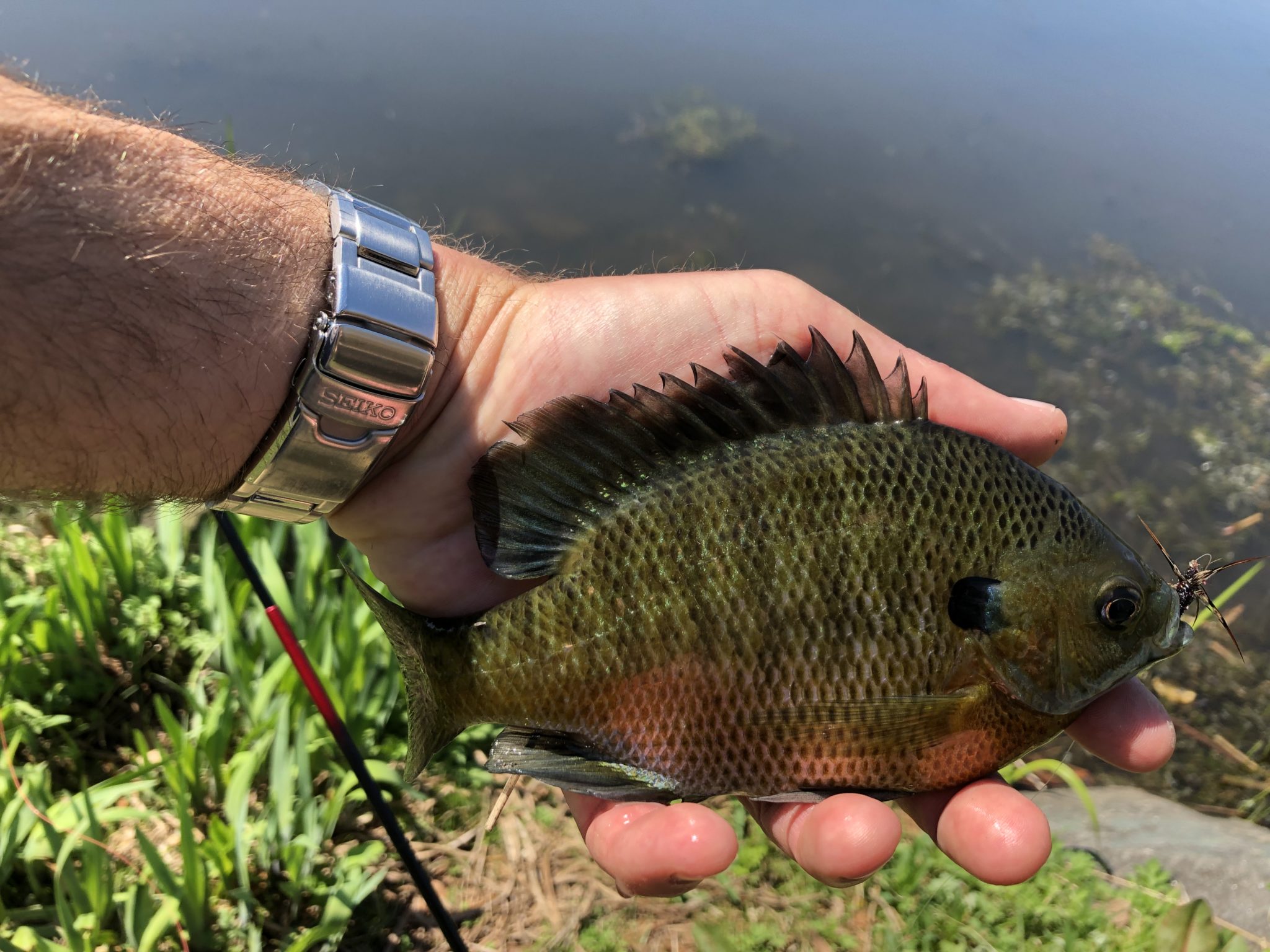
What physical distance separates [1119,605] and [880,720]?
2.14ft

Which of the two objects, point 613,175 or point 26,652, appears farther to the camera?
point 613,175

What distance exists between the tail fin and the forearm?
1.97 feet

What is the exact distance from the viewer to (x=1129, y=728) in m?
2.16

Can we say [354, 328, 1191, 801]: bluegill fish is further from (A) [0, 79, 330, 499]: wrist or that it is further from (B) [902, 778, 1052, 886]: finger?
(A) [0, 79, 330, 499]: wrist

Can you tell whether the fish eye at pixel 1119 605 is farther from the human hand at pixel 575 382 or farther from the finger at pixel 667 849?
the finger at pixel 667 849

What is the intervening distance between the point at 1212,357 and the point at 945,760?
771 cm

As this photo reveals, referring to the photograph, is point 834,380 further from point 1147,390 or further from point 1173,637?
point 1147,390

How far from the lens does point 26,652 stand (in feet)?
10.5

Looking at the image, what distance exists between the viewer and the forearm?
1866 mm

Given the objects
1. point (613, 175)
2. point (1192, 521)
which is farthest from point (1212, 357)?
point (613, 175)

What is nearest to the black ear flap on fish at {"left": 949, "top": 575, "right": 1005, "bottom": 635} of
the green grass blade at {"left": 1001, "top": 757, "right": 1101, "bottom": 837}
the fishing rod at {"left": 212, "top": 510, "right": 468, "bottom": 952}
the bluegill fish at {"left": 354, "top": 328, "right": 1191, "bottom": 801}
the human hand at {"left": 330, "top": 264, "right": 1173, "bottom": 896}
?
the bluegill fish at {"left": 354, "top": 328, "right": 1191, "bottom": 801}

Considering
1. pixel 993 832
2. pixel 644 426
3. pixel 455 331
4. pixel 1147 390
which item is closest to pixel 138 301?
pixel 455 331

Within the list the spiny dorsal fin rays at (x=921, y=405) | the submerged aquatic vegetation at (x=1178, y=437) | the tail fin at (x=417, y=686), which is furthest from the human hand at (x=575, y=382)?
the submerged aquatic vegetation at (x=1178, y=437)

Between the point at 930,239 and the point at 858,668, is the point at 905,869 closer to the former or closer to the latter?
the point at 858,668
